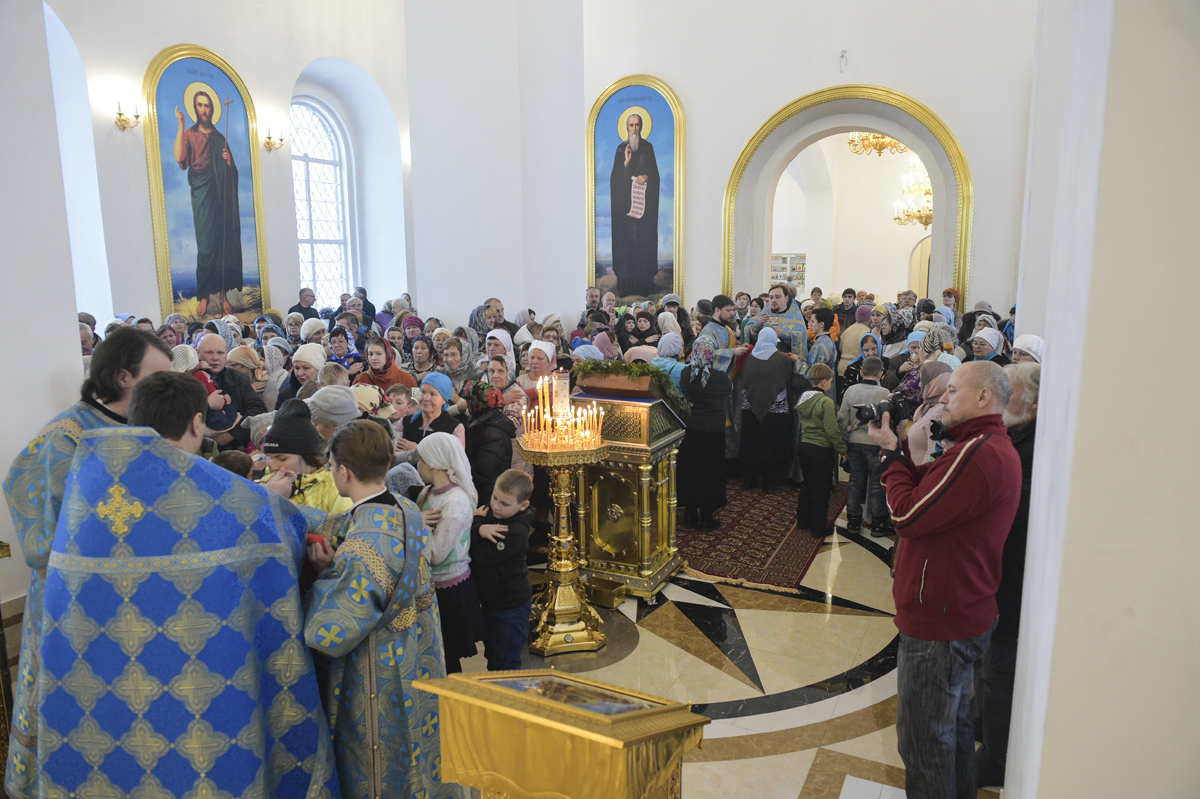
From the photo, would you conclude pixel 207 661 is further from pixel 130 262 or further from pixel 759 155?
pixel 759 155

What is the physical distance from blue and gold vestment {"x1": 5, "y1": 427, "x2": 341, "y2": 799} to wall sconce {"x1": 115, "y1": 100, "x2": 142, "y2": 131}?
10404 millimetres

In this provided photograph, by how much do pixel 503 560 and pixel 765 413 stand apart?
384 centimetres

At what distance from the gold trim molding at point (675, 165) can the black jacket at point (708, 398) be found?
804 centimetres

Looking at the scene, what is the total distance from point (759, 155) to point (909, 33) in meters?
2.77

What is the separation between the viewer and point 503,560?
372 centimetres

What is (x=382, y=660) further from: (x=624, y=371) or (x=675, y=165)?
(x=675, y=165)

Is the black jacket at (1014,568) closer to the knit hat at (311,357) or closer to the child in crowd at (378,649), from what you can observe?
the child in crowd at (378,649)

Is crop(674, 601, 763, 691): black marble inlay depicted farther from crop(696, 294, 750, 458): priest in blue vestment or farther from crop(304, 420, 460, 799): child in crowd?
crop(696, 294, 750, 458): priest in blue vestment

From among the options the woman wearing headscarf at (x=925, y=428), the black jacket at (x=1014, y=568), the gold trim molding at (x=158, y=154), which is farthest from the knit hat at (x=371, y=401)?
the gold trim molding at (x=158, y=154)

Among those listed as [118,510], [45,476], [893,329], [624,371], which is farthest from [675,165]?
[118,510]

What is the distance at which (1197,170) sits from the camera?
1435 millimetres

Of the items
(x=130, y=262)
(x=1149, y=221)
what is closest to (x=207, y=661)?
(x=1149, y=221)

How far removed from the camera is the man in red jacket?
97.3 inches

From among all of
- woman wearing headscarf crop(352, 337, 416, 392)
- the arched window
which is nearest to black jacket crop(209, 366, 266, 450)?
woman wearing headscarf crop(352, 337, 416, 392)
